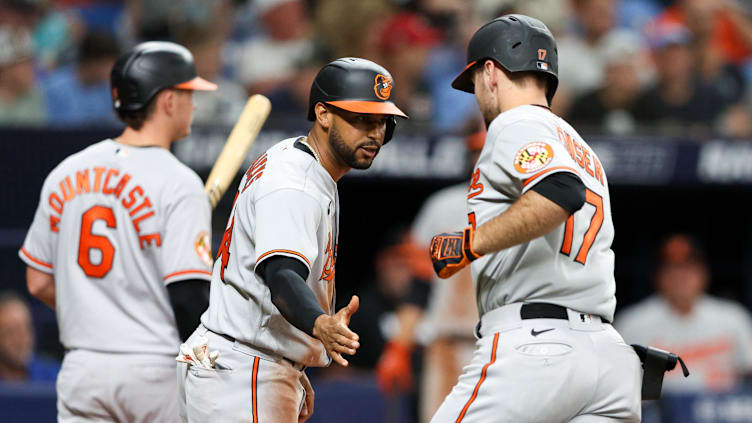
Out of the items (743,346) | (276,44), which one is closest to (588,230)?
(743,346)

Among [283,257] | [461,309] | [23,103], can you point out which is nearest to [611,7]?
[461,309]

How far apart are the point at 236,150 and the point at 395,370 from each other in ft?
8.34

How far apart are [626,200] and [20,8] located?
5.08 metres

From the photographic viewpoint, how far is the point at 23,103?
7.57 metres

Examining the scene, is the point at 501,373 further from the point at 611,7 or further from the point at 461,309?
the point at 611,7

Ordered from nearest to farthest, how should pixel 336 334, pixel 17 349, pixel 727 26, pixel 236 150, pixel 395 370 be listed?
pixel 336 334
pixel 236 150
pixel 17 349
pixel 395 370
pixel 727 26

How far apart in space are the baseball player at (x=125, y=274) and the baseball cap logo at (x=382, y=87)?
3.10ft

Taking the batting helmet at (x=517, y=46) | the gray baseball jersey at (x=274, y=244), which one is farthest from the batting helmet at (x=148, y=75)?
the batting helmet at (x=517, y=46)

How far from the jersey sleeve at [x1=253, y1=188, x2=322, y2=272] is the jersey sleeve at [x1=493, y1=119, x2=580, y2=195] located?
62cm

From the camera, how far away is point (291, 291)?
301 centimetres

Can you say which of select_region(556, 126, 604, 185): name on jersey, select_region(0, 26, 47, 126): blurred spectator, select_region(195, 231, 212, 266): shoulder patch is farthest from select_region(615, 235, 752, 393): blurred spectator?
select_region(0, 26, 47, 126): blurred spectator

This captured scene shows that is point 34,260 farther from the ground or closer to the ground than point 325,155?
closer to the ground

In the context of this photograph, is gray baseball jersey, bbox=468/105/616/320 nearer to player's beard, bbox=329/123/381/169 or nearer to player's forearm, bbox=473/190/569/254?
player's forearm, bbox=473/190/569/254

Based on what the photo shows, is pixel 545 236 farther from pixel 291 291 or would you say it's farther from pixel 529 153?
pixel 291 291
